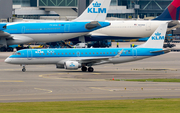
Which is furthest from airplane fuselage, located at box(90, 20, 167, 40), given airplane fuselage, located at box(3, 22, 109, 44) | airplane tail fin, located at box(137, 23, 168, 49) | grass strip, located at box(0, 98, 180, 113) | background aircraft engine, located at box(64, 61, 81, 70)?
grass strip, located at box(0, 98, 180, 113)

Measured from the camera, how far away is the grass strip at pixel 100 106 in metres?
19.2

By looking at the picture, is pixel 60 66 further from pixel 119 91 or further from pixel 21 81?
pixel 119 91

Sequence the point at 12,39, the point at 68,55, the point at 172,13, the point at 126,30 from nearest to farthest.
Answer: the point at 68,55, the point at 12,39, the point at 126,30, the point at 172,13

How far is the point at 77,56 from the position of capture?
4453cm

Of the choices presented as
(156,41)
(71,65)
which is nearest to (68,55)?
(71,65)

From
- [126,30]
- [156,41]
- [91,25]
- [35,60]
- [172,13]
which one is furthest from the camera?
[172,13]

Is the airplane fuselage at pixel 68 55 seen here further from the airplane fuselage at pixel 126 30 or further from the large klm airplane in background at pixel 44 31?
the airplane fuselage at pixel 126 30

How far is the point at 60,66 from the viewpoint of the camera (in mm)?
44250

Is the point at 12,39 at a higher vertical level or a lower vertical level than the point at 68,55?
higher

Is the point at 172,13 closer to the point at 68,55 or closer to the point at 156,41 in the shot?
the point at 156,41

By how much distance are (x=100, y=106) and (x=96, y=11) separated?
57214mm

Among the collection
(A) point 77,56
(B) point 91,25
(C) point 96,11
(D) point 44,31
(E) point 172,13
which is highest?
(E) point 172,13

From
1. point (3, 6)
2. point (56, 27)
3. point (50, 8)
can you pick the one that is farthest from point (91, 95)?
point (50, 8)

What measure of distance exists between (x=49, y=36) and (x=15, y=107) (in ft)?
178
